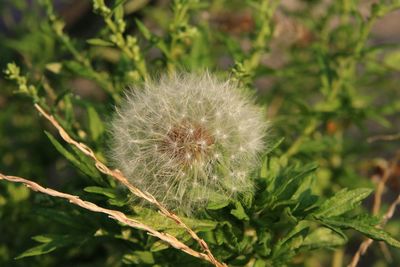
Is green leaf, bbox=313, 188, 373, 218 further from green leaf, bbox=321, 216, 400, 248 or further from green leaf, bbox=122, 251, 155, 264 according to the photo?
green leaf, bbox=122, 251, 155, 264

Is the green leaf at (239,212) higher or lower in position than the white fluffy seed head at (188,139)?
lower

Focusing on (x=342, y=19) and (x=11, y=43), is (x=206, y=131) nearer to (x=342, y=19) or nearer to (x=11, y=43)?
(x=342, y=19)

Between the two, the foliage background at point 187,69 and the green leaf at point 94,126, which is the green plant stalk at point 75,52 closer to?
the foliage background at point 187,69

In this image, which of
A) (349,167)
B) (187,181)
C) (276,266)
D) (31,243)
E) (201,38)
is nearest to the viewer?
(187,181)

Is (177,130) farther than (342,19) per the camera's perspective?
No

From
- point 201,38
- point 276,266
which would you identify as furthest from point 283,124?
point 276,266

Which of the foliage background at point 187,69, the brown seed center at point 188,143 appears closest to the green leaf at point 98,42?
the foliage background at point 187,69
